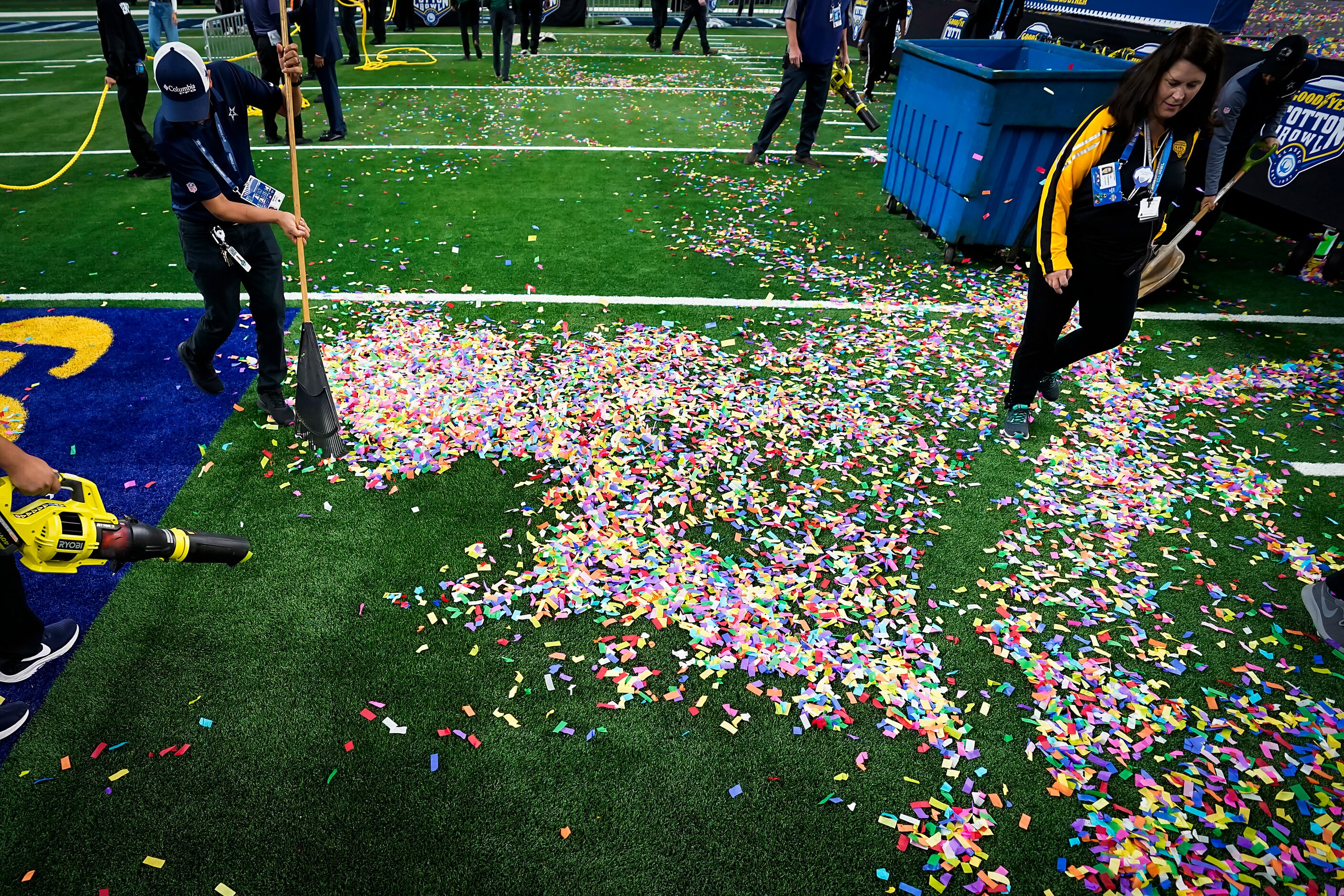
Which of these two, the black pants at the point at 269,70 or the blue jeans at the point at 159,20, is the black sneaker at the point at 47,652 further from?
the blue jeans at the point at 159,20

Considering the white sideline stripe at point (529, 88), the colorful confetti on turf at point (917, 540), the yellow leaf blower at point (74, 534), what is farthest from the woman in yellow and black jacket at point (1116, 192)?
the white sideline stripe at point (529, 88)

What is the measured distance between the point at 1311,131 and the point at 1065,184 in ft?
20.3

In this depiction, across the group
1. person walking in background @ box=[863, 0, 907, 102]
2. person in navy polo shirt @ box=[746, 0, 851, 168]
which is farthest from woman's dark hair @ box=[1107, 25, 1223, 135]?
person walking in background @ box=[863, 0, 907, 102]

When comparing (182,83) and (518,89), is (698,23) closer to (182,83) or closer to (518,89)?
(518,89)

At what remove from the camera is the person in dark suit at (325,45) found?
10.0 metres

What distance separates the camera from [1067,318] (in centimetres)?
435

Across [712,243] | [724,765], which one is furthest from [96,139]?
[724,765]

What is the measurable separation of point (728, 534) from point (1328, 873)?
104 inches

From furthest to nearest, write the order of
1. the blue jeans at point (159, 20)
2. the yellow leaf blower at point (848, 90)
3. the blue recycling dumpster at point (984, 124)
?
the yellow leaf blower at point (848, 90), the blue jeans at point (159, 20), the blue recycling dumpster at point (984, 124)

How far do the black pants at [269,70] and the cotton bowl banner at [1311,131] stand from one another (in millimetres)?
11655

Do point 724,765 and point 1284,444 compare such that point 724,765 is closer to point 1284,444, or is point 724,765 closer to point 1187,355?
point 1284,444

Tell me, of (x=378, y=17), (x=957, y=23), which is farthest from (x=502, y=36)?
(x=957, y=23)

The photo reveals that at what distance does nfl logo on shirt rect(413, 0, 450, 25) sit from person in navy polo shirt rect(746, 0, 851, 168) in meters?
16.7

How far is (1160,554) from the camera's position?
3.82m
